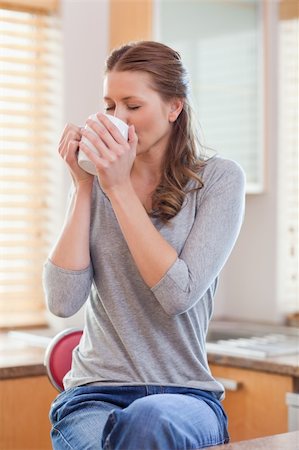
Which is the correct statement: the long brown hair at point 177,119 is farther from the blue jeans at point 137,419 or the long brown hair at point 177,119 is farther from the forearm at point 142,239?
the blue jeans at point 137,419

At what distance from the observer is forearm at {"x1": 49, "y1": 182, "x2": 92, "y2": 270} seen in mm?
1603

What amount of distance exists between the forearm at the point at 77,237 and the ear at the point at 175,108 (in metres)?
0.21

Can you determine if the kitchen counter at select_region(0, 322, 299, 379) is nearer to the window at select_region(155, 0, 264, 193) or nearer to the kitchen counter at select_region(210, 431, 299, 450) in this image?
the kitchen counter at select_region(210, 431, 299, 450)

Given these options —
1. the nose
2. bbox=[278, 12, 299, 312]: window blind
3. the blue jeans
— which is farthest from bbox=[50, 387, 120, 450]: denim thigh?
bbox=[278, 12, 299, 312]: window blind

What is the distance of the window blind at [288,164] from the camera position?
11.1 ft

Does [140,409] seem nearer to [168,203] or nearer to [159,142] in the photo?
[168,203]

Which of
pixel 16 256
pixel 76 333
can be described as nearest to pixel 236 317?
pixel 16 256

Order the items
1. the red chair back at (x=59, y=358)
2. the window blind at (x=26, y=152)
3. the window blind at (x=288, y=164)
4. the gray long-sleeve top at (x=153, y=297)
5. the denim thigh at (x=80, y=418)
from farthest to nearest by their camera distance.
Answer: the window blind at (x=288, y=164) < the window blind at (x=26, y=152) < the red chair back at (x=59, y=358) < the gray long-sleeve top at (x=153, y=297) < the denim thigh at (x=80, y=418)

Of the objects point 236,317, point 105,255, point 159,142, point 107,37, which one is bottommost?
point 236,317

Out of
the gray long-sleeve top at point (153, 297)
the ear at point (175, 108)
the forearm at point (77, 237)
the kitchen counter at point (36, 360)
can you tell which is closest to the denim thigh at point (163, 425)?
the gray long-sleeve top at point (153, 297)

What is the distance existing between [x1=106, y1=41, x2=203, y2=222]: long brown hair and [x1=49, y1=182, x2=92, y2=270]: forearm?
130 millimetres

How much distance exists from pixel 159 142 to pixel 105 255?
9.8 inches

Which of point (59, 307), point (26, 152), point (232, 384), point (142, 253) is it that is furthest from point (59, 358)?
point (26, 152)

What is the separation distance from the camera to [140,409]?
1.29 meters
